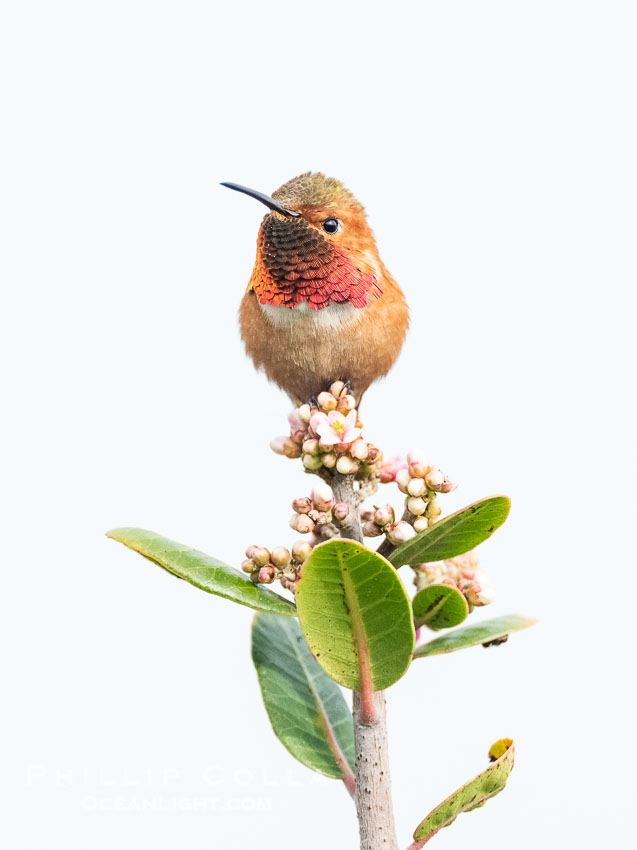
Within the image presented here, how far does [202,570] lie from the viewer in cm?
173

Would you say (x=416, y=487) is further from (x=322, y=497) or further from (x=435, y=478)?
(x=322, y=497)

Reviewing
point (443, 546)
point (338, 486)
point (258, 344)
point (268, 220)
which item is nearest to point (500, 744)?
point (443, 546)

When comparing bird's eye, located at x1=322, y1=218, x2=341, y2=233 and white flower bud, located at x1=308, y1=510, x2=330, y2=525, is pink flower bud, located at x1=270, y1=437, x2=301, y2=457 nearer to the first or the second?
white flower bud, located at x1=308, y1=510, x2=330, y2=525

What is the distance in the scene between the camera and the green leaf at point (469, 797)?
178 cm

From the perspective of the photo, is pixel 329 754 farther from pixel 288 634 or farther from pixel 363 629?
pixel 363 629

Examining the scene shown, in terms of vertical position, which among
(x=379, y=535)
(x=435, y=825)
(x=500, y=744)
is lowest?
(x=435, y=825)

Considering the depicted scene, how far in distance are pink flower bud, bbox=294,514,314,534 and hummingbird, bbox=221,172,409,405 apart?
0.97ft

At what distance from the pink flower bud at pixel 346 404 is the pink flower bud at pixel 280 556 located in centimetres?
30

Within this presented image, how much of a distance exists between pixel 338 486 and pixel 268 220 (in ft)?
1.84

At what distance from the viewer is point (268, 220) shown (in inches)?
73.6

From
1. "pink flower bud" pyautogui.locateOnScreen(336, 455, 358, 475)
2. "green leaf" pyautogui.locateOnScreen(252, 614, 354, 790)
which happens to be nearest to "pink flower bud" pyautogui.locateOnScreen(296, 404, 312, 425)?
"pink flower bud" pyautogui.locateOnScreen(336, 455, 358, 475)

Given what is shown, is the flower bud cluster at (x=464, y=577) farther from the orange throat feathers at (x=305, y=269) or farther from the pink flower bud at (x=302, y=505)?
the orange throat feathers at (x=305, y=269)

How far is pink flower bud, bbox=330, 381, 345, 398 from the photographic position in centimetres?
188

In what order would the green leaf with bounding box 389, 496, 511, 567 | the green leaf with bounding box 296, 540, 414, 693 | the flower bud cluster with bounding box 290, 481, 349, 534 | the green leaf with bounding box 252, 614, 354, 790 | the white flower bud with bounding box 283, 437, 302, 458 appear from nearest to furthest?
the green leaf with bounding box 296, 540, 414, 693 < the green leaf with bounding box 389, 496, 511, 567 < the flower bud cluster with bounding box 290, 481, 349, 534 < the white flower bud with bounding box 283, 437, 302, 458 < the green leaf with bounding box 252, 614, 354, 790
